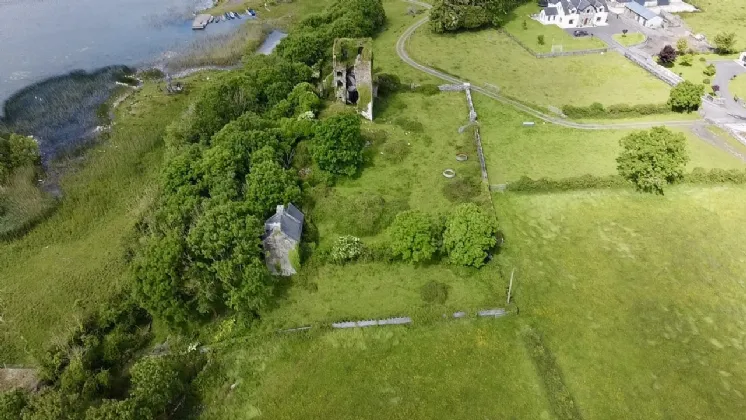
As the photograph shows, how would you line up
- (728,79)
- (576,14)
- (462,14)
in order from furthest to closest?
(576,14) → (462,14) → (728,79)

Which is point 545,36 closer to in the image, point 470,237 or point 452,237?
point 470,237

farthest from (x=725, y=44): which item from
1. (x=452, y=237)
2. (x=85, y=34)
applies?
(x=85, y=34)

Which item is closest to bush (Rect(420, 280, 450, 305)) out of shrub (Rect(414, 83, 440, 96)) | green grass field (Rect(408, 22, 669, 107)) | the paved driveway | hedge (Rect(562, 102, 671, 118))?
hedge (Rect(562, 102, 671, 118))

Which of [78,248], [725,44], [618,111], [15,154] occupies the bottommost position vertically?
[78,248]

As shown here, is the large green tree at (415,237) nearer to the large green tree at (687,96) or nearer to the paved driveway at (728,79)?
the large green tree at (687,96)

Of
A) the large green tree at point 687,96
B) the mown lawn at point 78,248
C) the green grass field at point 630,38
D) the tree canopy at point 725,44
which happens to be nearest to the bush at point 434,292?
the mown lawn at point 78,248

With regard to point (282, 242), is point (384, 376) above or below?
below

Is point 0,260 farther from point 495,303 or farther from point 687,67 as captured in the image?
point 687,67

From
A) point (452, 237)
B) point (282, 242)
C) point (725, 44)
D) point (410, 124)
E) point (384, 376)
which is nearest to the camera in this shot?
point (384, 376)
